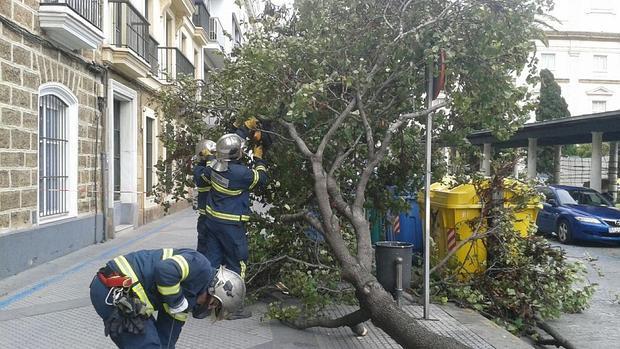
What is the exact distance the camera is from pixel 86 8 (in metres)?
9.94

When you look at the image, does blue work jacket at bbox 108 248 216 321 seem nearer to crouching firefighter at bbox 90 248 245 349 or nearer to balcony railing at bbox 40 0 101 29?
crouching firefighter at bbox 90 248 245 349

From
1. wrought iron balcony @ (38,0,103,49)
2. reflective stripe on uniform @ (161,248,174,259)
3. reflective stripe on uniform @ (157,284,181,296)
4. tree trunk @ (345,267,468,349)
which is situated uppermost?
wrought iron balcony @ (38,0,103,49)

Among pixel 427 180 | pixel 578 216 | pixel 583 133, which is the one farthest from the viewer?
pixel 583 133

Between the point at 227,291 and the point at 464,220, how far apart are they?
4.57 m

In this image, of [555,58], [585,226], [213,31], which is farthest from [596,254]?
[555,58]

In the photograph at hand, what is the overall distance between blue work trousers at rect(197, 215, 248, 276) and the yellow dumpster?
260 centimetres

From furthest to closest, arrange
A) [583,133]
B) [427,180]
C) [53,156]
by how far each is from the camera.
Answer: [583,133], [53,156], [427,180]

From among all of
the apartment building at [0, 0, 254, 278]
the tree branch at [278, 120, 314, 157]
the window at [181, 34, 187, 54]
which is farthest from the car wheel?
the window at [181, 34, 187, 54]

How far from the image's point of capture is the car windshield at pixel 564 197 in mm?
13633

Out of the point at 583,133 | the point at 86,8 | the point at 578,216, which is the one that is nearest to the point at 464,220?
the point at 578,216

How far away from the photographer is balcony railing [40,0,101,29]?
8757 mm

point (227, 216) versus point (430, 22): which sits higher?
point (430, 22)

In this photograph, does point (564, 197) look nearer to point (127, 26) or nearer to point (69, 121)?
point (127, 26)

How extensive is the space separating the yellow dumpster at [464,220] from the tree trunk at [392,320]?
A: 2478mm
